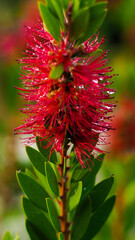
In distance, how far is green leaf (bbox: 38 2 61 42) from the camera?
570mm

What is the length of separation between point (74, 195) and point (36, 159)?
0.31 feet

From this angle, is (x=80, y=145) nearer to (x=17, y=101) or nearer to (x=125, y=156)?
(x=125, y=156)

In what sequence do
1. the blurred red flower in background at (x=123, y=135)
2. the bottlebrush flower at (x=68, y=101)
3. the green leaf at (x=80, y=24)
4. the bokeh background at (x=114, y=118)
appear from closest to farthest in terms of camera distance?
1. the green leaf at (x=80, y=24)
2. the bottlebrush flower at (x=68, y=101)
3. the bokeh background at (x=114, y=118)
4. the blurred red flower in background at (x=123, y=135)

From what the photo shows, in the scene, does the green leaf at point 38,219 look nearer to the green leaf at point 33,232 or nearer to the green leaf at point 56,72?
the green leaf at point 33,232

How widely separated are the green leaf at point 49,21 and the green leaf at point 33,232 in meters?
0.34

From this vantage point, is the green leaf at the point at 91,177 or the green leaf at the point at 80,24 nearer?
the green leaf at the point at 80,24

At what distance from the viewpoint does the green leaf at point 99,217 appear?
2.35 ft

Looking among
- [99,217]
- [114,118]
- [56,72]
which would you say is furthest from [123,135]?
[56,72]

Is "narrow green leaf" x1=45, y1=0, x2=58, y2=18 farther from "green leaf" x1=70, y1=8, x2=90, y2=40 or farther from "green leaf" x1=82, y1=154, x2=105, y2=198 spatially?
"green leaf" x1=82, y1=154, x2=105, y2=198

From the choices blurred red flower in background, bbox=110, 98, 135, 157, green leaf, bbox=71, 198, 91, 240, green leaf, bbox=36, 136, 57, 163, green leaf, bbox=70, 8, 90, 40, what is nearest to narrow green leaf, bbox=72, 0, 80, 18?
green leaf, bbox=70, 8, 90, 40

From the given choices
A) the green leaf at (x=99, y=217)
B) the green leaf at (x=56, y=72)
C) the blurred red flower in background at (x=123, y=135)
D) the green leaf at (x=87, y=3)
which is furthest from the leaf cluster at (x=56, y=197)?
the blurred red flower in background at (x=123, y=135)

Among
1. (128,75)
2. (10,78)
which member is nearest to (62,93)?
(128,75)

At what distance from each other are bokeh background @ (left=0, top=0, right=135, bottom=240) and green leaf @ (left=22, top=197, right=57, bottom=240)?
271 mm

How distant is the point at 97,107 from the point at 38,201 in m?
0.21
